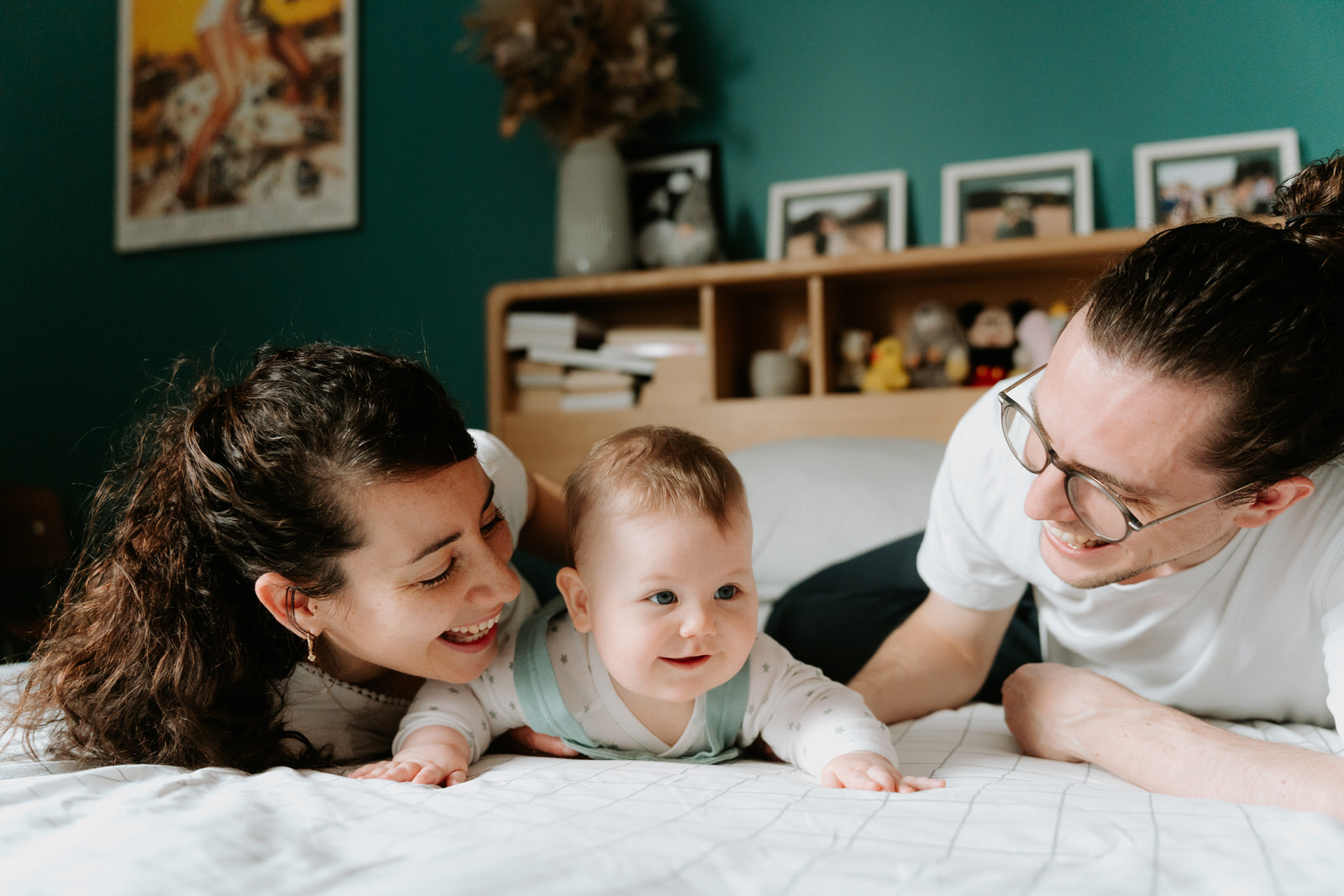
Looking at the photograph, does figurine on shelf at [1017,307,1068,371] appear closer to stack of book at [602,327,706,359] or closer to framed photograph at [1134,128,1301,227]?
framed photograph at [1134,128,1301,227]

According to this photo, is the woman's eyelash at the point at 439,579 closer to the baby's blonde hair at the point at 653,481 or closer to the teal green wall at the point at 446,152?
the baby's blonde hair at the point at 653,481

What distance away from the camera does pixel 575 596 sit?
107 centimetres

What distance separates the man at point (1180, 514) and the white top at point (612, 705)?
0.17 metres

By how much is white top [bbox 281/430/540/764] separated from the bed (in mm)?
131

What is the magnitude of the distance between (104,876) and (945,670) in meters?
0.97

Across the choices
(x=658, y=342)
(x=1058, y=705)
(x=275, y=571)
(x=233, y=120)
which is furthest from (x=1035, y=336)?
(x=233, y=120)

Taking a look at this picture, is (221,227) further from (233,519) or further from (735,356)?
(233,519)

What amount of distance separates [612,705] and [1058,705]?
478 mm

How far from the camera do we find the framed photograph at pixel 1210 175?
2.12 metres

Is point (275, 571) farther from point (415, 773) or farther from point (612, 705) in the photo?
point (612, 705)

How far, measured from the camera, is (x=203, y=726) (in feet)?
3.26

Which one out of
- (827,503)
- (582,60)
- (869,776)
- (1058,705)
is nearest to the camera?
(869,776)

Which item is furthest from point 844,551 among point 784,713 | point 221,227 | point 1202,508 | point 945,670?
point 221,227

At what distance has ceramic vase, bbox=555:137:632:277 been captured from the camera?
2.49 metres
